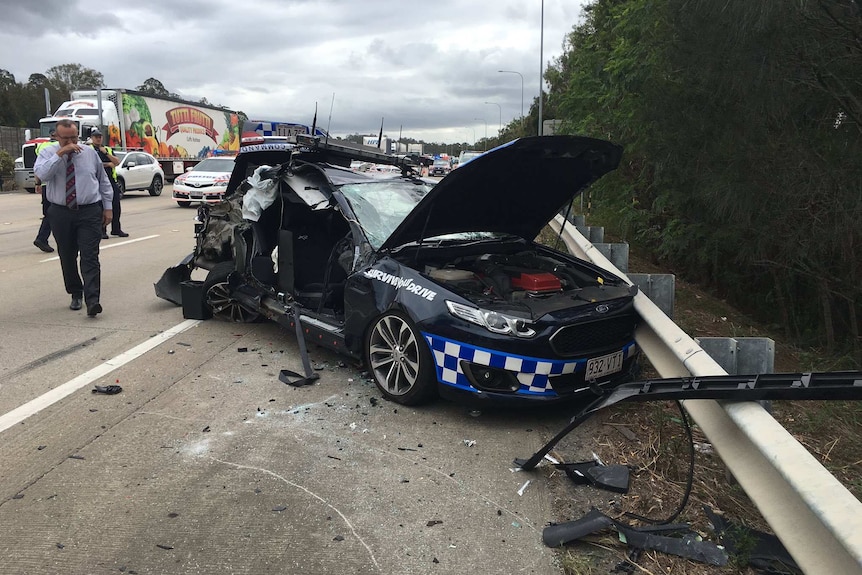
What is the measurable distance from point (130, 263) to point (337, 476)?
27.0 ft

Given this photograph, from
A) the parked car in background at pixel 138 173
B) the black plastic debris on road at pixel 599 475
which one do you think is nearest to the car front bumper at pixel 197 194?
the parked car in background at pixel 138 173

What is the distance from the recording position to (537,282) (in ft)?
15.3

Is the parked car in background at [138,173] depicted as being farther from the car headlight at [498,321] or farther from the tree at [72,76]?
the tree at [72,76]

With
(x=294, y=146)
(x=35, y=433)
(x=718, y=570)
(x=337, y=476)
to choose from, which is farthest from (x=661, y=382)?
(x=294, y=146)

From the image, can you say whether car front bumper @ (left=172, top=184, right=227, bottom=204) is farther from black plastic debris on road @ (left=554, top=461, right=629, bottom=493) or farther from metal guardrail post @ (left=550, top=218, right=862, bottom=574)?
metal guardrail post @ (left=550, top=218, right=862, bottom=574)

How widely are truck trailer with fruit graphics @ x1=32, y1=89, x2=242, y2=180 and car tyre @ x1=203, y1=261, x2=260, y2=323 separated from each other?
15.9m

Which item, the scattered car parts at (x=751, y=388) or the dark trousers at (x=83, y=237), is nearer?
the scattered car parts at (x=751, y=388)

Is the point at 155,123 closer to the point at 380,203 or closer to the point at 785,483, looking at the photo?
the point at 380,203

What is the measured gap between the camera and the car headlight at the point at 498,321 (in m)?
4.01

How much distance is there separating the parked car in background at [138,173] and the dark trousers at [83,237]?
1750cm

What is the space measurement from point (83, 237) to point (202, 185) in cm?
1414

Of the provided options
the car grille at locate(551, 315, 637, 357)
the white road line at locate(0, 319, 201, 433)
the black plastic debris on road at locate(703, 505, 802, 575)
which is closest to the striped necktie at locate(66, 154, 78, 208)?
the white road line at locate(0, 319, 201, 433)

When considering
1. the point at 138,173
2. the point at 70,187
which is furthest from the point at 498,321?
the point at 138,173

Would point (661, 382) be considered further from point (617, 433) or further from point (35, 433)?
point (35, 433)
